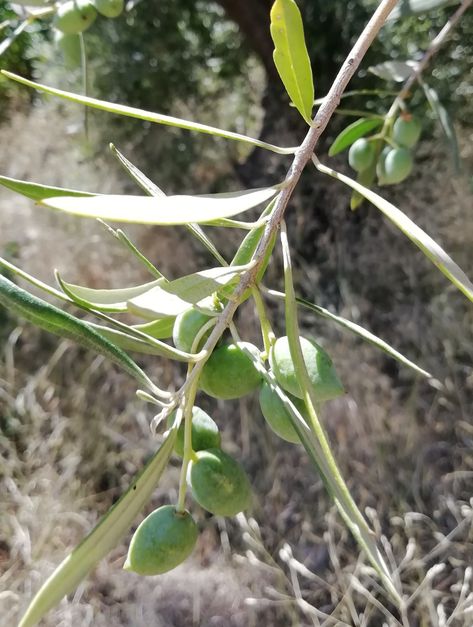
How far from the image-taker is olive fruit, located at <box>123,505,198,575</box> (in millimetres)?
457

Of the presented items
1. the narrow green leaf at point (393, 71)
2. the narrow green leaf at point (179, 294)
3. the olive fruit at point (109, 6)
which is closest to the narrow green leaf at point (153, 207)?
the narrow green leaf at point (179, 294)

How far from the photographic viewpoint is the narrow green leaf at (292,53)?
0.53m

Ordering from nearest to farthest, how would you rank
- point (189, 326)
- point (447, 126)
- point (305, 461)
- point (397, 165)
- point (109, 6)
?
1. point (189, 326)
2. point (109, 6)
3. point (397, 165)
4. point (447, 126)
5. point (305, 461)

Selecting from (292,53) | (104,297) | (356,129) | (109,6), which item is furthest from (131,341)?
(356,129)

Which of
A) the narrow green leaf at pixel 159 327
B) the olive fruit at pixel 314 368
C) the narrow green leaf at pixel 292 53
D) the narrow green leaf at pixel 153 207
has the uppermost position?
the narrow green leaf at pixel 292 53

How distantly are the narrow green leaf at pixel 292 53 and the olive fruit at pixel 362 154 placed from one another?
0.46 m

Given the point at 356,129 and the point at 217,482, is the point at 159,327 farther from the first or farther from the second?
the point at 356,129

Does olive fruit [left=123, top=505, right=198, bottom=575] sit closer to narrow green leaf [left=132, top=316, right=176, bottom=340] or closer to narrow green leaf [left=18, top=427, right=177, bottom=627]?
narrow green leaf [left=18, top=427, right=177, bottom=627]

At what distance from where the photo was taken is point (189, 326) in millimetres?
496

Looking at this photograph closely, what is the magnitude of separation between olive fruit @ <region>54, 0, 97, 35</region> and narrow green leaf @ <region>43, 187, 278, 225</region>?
564mm

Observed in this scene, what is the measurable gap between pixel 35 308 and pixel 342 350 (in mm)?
1556

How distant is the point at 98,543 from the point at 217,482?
0.31ft

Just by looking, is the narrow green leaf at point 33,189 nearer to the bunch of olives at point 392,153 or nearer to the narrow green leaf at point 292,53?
the narrow green leaf at point 292,53

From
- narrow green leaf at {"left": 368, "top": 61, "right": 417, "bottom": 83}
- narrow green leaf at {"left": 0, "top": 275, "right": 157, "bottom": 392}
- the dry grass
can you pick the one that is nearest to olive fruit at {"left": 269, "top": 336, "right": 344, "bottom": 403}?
narrow green leaf at {"left": 0, "top": 275, "right": 157, "bottom": 392}
